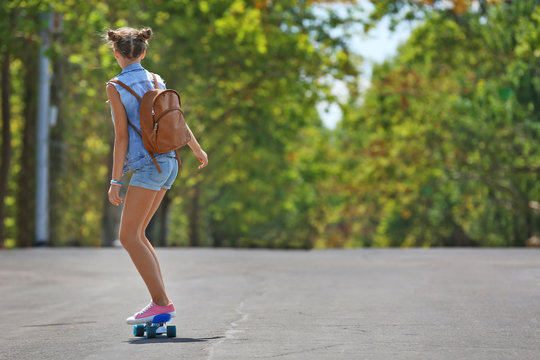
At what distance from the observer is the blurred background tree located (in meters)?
26.0

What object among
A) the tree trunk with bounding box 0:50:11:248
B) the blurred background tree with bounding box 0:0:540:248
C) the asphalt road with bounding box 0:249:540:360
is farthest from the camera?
the blurred background tree with bounding box 0:0:540:248

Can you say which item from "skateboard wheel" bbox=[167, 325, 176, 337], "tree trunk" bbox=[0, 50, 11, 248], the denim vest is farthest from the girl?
"tree trunk" bbox=[0, 50, 11, 248]

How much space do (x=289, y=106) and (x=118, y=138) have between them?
28.4m

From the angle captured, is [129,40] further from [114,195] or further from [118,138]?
[114,195]

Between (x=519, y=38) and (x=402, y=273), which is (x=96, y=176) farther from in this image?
(x=402, y=273)

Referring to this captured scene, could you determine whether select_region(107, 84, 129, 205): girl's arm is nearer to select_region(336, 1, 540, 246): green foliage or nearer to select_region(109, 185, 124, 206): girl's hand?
select_region(109, 185, 124, 206): girl's hand

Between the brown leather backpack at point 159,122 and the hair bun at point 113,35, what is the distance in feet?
1.07

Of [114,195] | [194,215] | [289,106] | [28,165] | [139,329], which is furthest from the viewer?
[194,215]

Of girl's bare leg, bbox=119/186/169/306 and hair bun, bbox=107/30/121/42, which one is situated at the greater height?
hair bun, bbox=107/30/121/42

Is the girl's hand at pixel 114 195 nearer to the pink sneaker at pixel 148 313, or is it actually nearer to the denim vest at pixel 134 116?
the denim vest at pixel 134 116

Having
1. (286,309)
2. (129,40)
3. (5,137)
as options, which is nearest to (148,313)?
(129,40)

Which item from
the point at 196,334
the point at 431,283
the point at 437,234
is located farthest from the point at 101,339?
the point at 437,234

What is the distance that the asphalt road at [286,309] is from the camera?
6555mm

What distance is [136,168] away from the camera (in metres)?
6.99
